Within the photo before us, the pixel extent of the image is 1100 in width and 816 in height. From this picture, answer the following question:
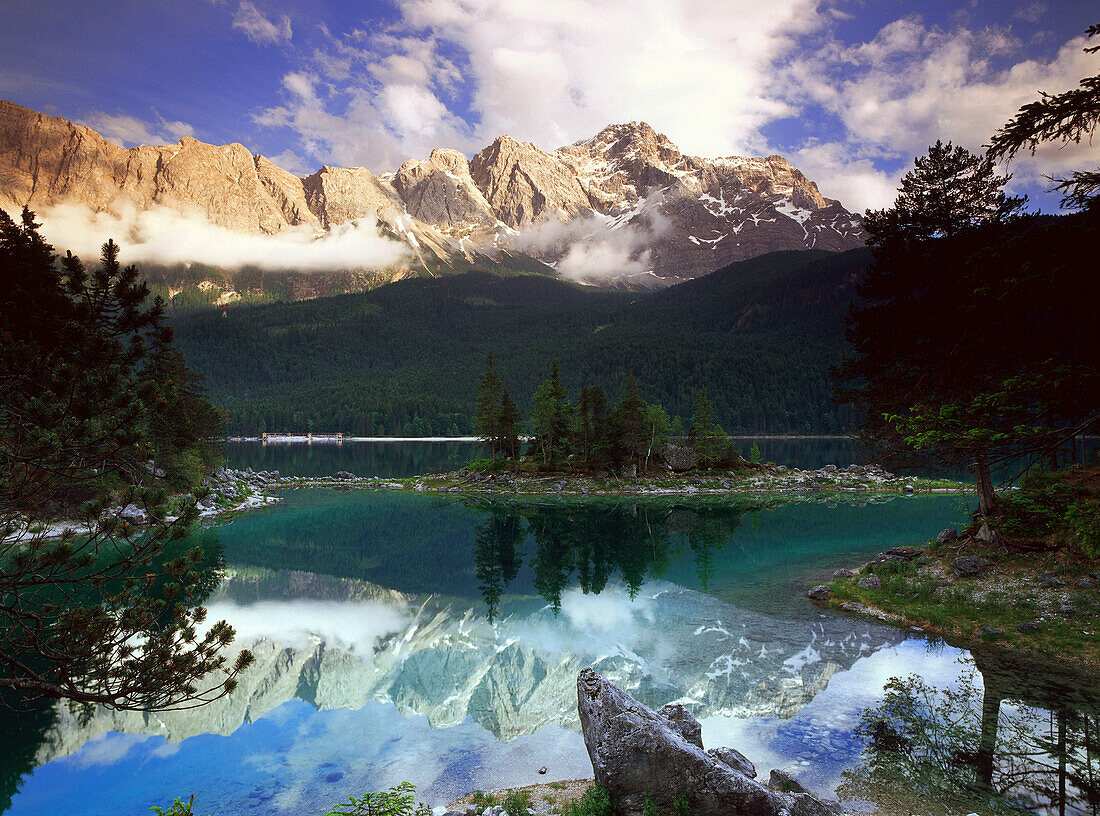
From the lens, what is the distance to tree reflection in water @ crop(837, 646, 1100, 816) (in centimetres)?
927

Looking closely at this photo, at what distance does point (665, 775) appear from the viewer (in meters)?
8.12

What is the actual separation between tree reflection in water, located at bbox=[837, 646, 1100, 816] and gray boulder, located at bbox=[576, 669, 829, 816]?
2929 mm

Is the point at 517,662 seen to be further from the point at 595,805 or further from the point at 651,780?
the point at 651,780

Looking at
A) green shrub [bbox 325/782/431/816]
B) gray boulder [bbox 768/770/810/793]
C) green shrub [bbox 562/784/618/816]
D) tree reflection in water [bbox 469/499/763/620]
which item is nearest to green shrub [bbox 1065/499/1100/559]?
gray boulder [bbox 768/770/810/793]

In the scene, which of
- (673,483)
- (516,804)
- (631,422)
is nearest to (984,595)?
(516,804)

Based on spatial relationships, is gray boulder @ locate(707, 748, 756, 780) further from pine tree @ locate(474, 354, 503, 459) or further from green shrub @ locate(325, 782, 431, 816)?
pine tree @ locate(474, 354, 503, 459)

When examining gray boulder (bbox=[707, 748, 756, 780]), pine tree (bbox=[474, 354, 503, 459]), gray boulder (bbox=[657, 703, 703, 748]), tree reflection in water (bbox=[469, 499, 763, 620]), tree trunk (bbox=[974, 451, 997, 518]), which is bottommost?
tree reflection in water (bbox=[469, 499, 763, 620])

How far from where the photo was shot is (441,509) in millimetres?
51500

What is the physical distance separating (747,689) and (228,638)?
1251 cm

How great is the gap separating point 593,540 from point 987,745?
88.1ft

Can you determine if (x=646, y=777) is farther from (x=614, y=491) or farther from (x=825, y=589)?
(x=614, y=491)

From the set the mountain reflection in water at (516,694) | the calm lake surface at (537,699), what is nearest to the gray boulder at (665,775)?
the calm lake surface at (537,699)

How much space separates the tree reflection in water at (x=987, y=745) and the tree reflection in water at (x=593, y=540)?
12.8 meters

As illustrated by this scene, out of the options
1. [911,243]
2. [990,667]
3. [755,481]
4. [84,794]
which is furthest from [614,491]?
[84,794]
